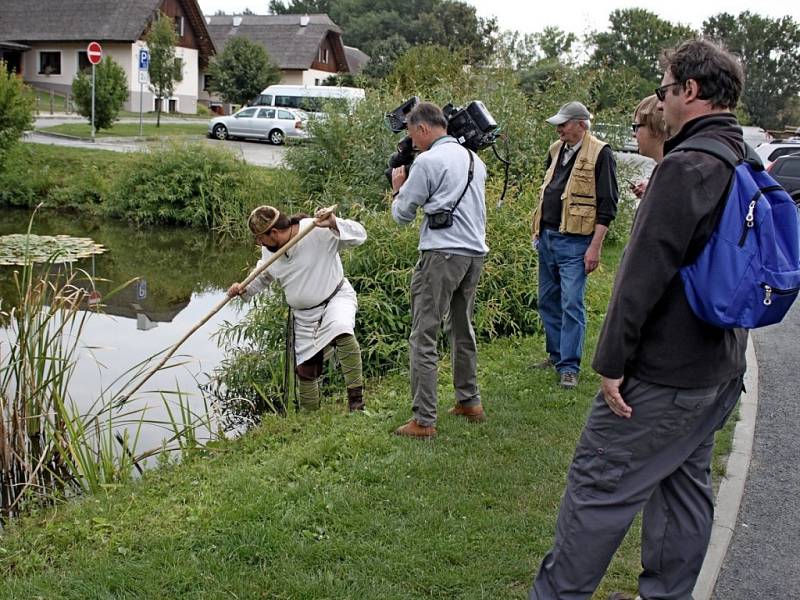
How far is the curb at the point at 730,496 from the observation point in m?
3.95

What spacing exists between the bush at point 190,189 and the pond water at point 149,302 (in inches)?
14.1

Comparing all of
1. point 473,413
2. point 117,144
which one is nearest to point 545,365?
point 473,413

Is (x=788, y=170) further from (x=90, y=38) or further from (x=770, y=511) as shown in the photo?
(x=90, y=38)

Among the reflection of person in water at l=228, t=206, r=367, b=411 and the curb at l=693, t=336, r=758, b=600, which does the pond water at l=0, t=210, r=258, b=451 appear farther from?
the curb at l=693, t=336, r=758, b=600

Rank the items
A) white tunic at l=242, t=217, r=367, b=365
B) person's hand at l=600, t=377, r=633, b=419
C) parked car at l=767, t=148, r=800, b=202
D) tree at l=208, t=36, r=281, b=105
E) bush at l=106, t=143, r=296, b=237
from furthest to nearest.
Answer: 1. tree at l=208, t=36, r=281, b=105
2. parked car at l=767, t=148, r=800, b=202
3. bush at l=106, t=143, r=296, b=237
4. white tunic at l=242, t=217, r=367, b=365
5. person's hand at l=600, t=377, r=633, b=419

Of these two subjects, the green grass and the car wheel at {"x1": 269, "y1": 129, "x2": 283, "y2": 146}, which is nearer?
the green grass

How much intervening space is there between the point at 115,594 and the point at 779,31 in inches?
3937

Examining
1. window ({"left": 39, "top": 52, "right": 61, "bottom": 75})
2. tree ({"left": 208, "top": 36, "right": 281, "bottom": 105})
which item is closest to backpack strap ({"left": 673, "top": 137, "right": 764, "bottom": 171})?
tree ({"left": 208, "top": 36, "right": 281, "bottom": 105})

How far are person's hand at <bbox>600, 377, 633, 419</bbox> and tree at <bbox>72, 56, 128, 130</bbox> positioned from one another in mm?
27151

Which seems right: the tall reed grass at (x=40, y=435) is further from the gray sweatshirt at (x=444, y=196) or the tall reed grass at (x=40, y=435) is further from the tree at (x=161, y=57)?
the tree at (x=161, y=57)

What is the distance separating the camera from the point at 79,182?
19.8 metres

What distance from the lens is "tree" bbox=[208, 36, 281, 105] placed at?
144ft

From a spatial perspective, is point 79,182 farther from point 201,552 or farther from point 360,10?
point 360,10

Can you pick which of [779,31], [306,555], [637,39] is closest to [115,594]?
[306,555]
